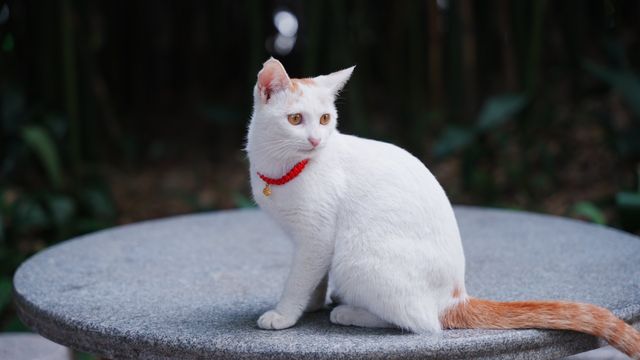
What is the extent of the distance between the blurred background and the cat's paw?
3.67 feet

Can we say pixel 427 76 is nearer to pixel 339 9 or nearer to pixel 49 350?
pixel 339 9

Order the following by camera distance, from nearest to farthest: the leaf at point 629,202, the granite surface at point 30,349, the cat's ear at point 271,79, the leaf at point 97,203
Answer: the cat's ear at point 271,79
the granite surface at point 30,349
the leaf at point 629,202
the leaf at point 97,203

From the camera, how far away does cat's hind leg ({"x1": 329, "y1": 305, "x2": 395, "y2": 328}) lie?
4.16ft

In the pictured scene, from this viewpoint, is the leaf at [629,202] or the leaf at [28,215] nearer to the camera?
the leaf at [629,202]

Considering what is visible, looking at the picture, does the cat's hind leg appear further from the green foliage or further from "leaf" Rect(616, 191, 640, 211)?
the green foliage

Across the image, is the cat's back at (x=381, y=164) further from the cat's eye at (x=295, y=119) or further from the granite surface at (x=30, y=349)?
the granite surface at (x=30, y=349)

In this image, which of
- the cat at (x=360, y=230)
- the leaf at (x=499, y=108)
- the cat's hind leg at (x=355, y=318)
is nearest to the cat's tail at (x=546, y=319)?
the cat at (x=360, y=230)

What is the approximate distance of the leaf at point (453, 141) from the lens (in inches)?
110

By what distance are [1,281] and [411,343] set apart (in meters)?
1.54

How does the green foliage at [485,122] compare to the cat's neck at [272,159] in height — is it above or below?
below

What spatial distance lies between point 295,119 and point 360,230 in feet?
0.64

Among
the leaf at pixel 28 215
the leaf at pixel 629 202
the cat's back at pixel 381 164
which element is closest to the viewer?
the cat's back at pixel 381 164

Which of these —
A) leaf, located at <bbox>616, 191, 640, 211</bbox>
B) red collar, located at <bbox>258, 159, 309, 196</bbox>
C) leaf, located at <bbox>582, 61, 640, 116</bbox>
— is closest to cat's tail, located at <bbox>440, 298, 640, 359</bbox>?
red collar, located at <bbox>258, 159, 309, 196</bbox>

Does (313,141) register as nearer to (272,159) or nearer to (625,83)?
(272,159)
